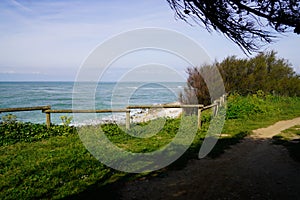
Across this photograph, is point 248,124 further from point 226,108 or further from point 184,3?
point 184,3

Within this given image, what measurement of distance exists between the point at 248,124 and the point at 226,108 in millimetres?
2309

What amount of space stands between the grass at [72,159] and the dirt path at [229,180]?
0.40m

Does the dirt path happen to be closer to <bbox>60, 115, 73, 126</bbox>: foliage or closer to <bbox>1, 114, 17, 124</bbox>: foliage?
<bbox>60, 115, 73, 126</bbox>: foliage

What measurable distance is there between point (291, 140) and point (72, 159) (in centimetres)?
664

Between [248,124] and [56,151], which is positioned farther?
[248,124]

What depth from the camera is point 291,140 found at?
7832 millimetres

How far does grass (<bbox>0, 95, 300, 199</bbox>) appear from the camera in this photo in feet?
14.5

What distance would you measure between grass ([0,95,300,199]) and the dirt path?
401 millimetres

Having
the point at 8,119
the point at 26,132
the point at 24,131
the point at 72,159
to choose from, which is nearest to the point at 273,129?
the point at 72,159

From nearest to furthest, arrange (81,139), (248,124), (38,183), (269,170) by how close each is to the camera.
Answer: (38,183), (269,170), (81,139), (248,124)

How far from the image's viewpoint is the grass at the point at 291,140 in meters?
6.45

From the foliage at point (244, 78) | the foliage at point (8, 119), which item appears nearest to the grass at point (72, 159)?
the foliage at point (8, 119)

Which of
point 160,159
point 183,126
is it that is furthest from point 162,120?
point 160,159

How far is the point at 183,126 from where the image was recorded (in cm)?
987
